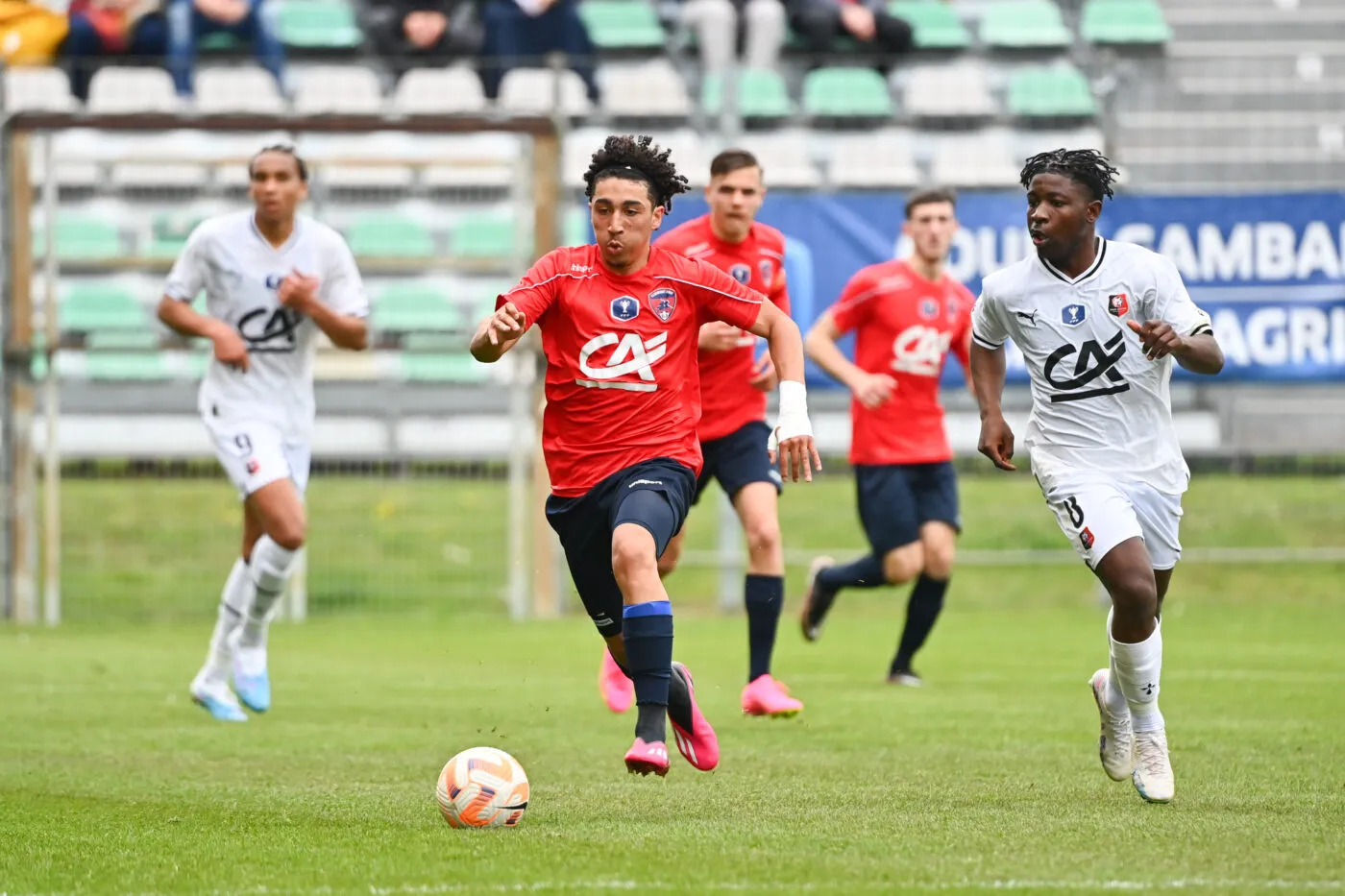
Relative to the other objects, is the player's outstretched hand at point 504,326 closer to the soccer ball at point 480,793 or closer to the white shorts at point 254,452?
the soccer ball at point 480,793

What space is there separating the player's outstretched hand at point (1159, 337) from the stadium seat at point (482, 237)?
10030 mm

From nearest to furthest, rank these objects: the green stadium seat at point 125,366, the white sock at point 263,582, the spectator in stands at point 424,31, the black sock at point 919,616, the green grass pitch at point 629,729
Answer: the green grass pitch at point 629,729 → the white sock at point 263,582 → the black sock at point 919,616 → the green stadium seat at point 125,366 → the spectator in stands at point 424,31

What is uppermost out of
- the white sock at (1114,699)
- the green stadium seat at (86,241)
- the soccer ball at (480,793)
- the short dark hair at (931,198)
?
the short dark hair at (931,198)

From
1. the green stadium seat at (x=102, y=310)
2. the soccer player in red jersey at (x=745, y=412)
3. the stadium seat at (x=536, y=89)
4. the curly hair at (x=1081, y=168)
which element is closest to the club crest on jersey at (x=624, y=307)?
the curly hair at (x=1081, y=168)

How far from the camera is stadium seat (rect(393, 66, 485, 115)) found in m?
20.9

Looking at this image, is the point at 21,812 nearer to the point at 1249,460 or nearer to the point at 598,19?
the point at 1249,460

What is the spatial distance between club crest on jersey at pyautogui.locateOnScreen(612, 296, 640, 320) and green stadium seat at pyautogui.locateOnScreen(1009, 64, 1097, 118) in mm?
11733

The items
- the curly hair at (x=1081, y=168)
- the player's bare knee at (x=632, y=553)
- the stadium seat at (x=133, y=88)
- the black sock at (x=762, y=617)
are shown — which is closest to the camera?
the player's bare knee at (x=632, y=553)

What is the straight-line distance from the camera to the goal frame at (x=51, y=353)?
1552cm

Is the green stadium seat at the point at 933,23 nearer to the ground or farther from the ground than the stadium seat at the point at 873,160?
farther from the ground

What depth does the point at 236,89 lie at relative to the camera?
21922 millimetres

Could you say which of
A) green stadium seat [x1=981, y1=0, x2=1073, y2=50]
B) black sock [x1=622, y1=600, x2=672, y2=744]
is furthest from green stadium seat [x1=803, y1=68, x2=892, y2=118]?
black sock [x1=622, y1=600, x2=672, y2=744]

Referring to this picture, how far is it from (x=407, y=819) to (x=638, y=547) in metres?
1.14

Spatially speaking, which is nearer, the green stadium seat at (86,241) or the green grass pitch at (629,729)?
the green grass pitch at (629,729)
